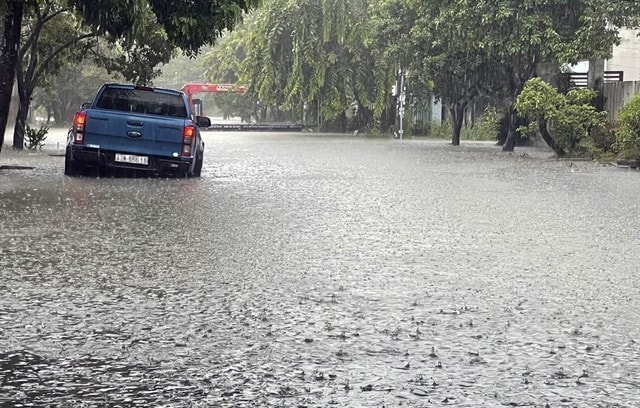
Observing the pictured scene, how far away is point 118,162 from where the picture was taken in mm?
21922

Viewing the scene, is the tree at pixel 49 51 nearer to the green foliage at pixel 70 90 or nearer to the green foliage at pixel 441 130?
the green foliage at pixel 441 130

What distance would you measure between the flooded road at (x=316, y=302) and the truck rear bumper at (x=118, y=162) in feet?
13.9

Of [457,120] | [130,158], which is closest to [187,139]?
[130,158]

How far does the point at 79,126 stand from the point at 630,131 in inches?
586

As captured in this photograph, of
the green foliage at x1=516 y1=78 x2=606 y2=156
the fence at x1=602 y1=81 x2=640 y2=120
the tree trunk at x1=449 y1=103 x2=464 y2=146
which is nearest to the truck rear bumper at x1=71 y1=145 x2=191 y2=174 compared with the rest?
the green foliage at x1=516 y1=78 x2=606 y2=156

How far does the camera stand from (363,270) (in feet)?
32.9

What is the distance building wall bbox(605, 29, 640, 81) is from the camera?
64625 mm

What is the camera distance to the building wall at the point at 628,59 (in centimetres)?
6462

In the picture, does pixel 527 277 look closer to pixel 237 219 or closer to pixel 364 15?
pixel 237 219

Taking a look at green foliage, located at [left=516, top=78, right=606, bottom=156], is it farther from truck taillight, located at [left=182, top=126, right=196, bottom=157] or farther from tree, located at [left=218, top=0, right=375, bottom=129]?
tree, located at [left=218, top=0, right=375, bottom=129]

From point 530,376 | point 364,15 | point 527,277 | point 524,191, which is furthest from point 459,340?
point 364,15

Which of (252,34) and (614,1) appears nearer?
(614,1)

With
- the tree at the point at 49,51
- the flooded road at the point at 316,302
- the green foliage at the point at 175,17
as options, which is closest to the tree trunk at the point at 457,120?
the tree at the point at 49,51

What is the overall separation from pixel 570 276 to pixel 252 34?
58087 mm
